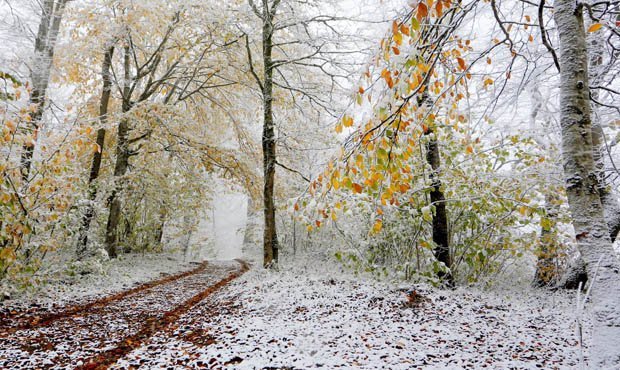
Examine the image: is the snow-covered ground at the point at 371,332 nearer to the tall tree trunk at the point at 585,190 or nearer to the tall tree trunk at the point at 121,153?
the tall tree trunk at the point at 585,190

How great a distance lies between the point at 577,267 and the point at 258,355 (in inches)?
280

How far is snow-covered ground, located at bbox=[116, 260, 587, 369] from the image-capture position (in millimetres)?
3391

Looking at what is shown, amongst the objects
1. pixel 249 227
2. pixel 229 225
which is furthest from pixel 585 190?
pixel 229 225

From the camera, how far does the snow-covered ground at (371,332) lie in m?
3.39

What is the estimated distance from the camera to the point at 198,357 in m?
3.62

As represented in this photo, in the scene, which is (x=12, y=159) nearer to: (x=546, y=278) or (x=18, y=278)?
(x=18, y=278)

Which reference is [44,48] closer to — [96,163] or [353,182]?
[96,163]

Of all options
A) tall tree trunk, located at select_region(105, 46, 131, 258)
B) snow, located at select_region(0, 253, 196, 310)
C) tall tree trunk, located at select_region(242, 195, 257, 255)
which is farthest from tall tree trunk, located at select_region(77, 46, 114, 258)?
tall tree trunk, located at select_region(242, 195, 257, 255)

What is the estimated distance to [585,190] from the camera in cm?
229

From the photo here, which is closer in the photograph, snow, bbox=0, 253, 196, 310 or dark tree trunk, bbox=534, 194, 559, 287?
snow, bbox=0, 253, 196, 310

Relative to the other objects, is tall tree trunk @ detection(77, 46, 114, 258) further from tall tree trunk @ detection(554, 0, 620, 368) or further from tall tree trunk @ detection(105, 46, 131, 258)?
tall tree trunk @ detection(554, 0, 620, 368)

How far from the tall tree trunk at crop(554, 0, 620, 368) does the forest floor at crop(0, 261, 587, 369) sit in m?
1.26

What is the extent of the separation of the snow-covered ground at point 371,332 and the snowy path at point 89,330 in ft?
1.17

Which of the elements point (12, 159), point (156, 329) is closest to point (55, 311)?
point (156, 329)
